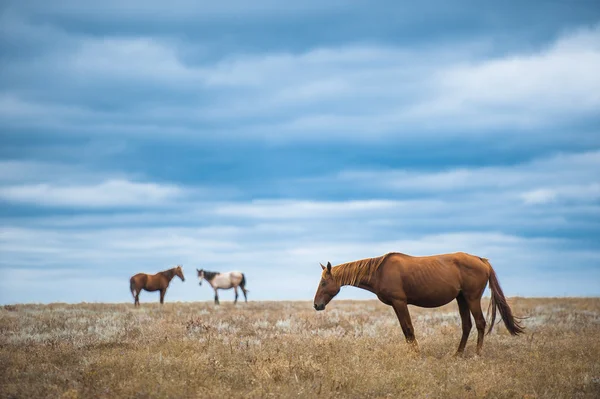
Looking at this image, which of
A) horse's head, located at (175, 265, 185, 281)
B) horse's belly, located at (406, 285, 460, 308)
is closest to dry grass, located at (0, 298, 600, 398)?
horse's belly, located at (406, 285, 460, 308)

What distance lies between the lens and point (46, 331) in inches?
658

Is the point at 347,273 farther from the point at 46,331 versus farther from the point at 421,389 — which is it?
Result: the point at 46,331

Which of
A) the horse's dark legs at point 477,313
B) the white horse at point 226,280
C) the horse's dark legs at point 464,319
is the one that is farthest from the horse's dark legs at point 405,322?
the white horse at point 226,280

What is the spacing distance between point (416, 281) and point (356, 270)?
5.01 feet

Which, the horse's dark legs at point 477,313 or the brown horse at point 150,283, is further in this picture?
the brown horse at point 150,283

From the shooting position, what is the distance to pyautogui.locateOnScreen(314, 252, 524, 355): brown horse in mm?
13383

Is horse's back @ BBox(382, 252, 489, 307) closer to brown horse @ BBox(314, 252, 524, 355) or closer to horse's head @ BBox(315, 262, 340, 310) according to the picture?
brown horse @ BBox(314, 252, 524, 355)

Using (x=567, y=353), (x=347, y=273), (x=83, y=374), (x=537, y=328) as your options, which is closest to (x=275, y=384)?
(x=83, y=374)

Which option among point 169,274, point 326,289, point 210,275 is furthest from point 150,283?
point 326,289

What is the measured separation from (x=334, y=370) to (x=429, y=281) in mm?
4224

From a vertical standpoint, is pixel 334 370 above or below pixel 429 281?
below

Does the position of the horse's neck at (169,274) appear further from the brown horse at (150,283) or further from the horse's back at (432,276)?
the horse's back at (432,276)

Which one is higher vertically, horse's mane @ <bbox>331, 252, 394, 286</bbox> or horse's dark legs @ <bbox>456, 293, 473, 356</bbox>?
horse's mane @ <bbox>331, 252, 394, 286</bbox>

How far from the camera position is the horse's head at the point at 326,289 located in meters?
14.0
